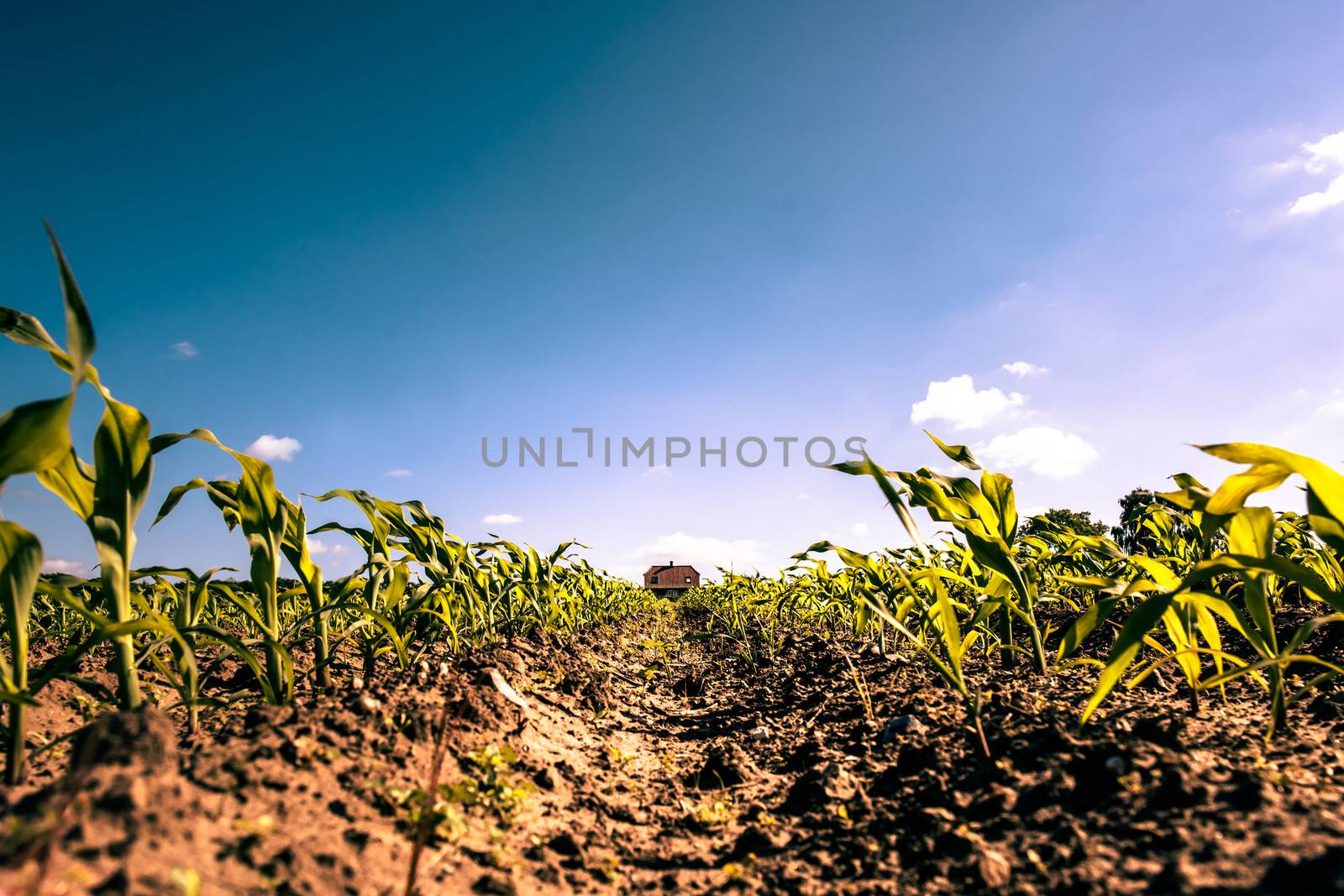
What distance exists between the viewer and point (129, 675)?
56.1 inches

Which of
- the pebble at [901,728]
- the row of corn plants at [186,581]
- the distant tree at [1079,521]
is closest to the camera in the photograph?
the row of corn plants at [186,581]

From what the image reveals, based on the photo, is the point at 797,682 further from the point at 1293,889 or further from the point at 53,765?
the point at 53,765

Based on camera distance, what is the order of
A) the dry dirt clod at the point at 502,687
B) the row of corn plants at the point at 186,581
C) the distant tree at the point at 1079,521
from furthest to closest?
1. the distant tree at the point at 1079,521
2. the dry dirt clod at the point at 502,687
3. the row of corn plants at the point at 186,581

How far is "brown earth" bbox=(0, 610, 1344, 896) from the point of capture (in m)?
0.90

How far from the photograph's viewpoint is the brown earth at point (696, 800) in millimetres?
900

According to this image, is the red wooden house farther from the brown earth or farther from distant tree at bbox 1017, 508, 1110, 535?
the brown earth

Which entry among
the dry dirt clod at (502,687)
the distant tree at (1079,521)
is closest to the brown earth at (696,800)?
the dry dirt clod at (502,687)

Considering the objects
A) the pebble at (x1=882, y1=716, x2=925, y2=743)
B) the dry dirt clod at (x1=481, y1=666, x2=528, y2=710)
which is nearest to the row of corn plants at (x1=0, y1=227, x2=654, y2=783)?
the dry dirt clod at (x1=481, y1=666, x2=528, y2=710)

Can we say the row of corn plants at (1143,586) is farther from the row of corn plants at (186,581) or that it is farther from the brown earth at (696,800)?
the row of corn plants at (186,581)

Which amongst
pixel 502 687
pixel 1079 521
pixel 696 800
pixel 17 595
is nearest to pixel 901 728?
pixel 696 800

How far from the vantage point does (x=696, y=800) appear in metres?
1.87

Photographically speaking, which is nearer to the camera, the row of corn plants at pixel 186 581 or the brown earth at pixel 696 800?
the brown earth at pixel 696 800

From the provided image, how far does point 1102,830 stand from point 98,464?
2.31m

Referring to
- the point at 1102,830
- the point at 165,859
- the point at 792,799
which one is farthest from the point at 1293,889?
the point at 165,859
